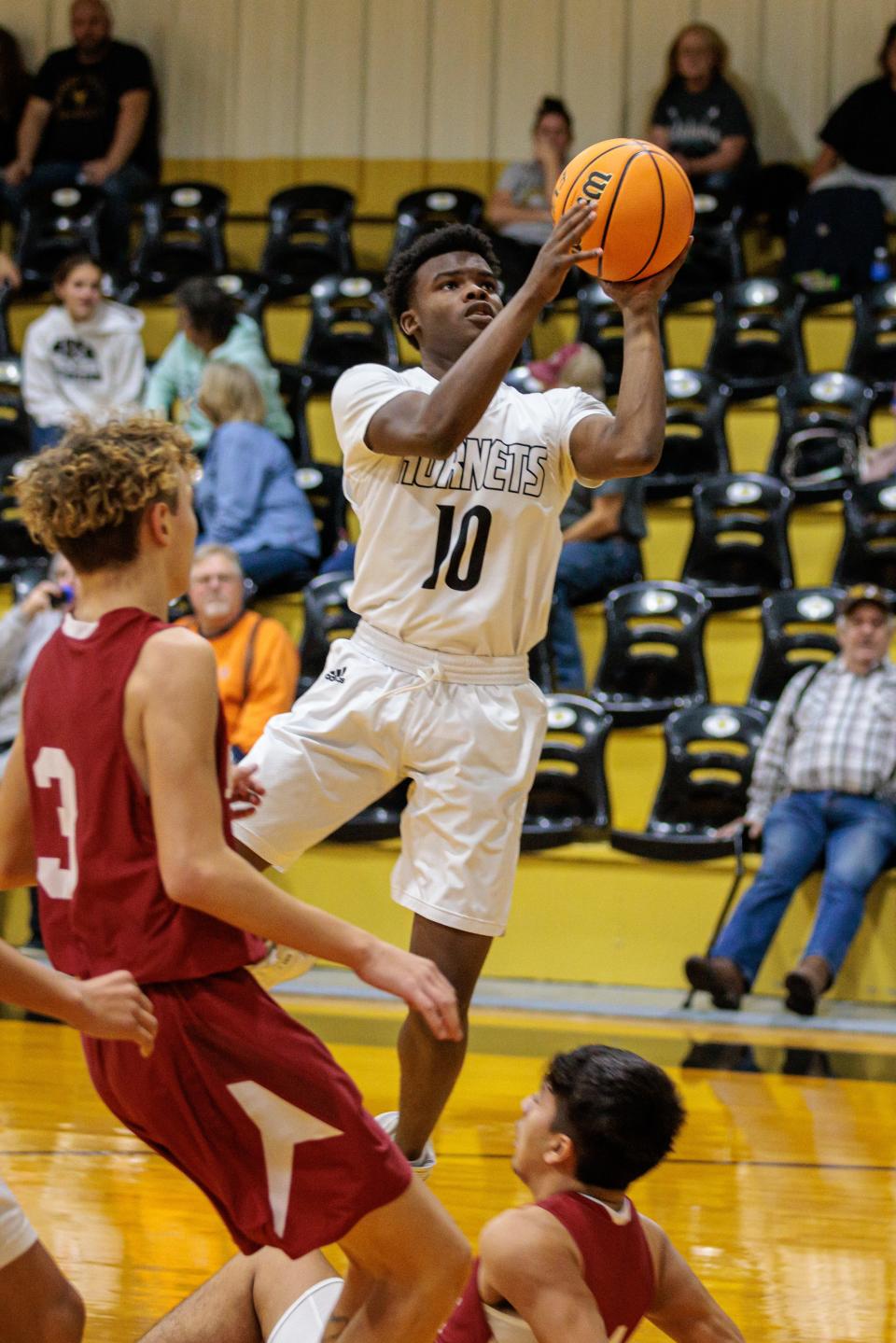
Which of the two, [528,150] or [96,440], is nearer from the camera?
[96,440]

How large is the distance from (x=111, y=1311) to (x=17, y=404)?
653 cm

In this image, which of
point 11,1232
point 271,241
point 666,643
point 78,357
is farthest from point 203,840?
point 271,241

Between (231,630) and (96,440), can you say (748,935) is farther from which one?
(96,440)

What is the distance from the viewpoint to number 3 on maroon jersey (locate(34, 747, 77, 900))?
7.25ft

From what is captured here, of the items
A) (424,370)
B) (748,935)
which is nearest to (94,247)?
(748,935)

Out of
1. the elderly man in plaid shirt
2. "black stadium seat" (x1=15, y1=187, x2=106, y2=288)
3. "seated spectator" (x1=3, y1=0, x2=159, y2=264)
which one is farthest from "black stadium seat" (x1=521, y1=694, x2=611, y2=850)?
"seated spectator" (x1=3, y1=0, x2=159, y2=264)

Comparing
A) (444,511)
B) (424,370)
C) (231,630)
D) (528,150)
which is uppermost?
(528,150)

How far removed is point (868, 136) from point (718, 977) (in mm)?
5862

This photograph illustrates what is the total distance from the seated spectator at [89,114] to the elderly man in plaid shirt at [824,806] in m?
5.93

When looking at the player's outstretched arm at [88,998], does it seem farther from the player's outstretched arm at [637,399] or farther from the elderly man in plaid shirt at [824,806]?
the elderly man in plaid shirt at [824,806]

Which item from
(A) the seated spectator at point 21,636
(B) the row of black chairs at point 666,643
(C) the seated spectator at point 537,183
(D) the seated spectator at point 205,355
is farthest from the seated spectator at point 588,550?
(C) the seated spectator at point 537,183

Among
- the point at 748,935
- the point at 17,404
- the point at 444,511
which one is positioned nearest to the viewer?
the point at 444,511

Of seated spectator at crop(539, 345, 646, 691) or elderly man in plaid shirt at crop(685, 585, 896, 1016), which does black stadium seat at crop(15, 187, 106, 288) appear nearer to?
seated spectator at crop(539, 345, 646, 691)

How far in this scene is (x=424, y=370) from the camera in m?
3.61
